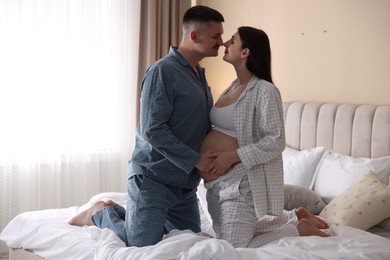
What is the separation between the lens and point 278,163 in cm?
246

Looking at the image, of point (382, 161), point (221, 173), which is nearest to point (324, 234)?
point (221, 173)

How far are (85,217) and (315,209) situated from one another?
135cm

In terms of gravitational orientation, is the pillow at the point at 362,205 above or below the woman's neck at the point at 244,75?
below

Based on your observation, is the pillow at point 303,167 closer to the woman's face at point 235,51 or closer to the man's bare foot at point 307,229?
the man's bare foot at point 307,229

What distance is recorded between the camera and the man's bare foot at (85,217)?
294 cm

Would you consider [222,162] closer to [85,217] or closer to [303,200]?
[85,217]

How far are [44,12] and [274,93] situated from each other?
264 centimetres

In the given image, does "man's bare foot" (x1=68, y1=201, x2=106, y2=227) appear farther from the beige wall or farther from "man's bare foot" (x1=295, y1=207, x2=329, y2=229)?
the beige wall

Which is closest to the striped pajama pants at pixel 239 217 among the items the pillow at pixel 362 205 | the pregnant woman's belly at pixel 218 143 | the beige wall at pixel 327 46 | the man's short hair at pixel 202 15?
the pregnant woman's belly at pixel 218 143

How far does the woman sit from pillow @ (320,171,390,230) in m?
0.47

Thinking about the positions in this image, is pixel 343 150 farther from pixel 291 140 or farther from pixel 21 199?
pixel 21 199

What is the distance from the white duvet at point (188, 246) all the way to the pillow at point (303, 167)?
3.12 ft

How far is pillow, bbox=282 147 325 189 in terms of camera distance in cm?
366

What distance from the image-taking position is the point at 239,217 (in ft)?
7.78
